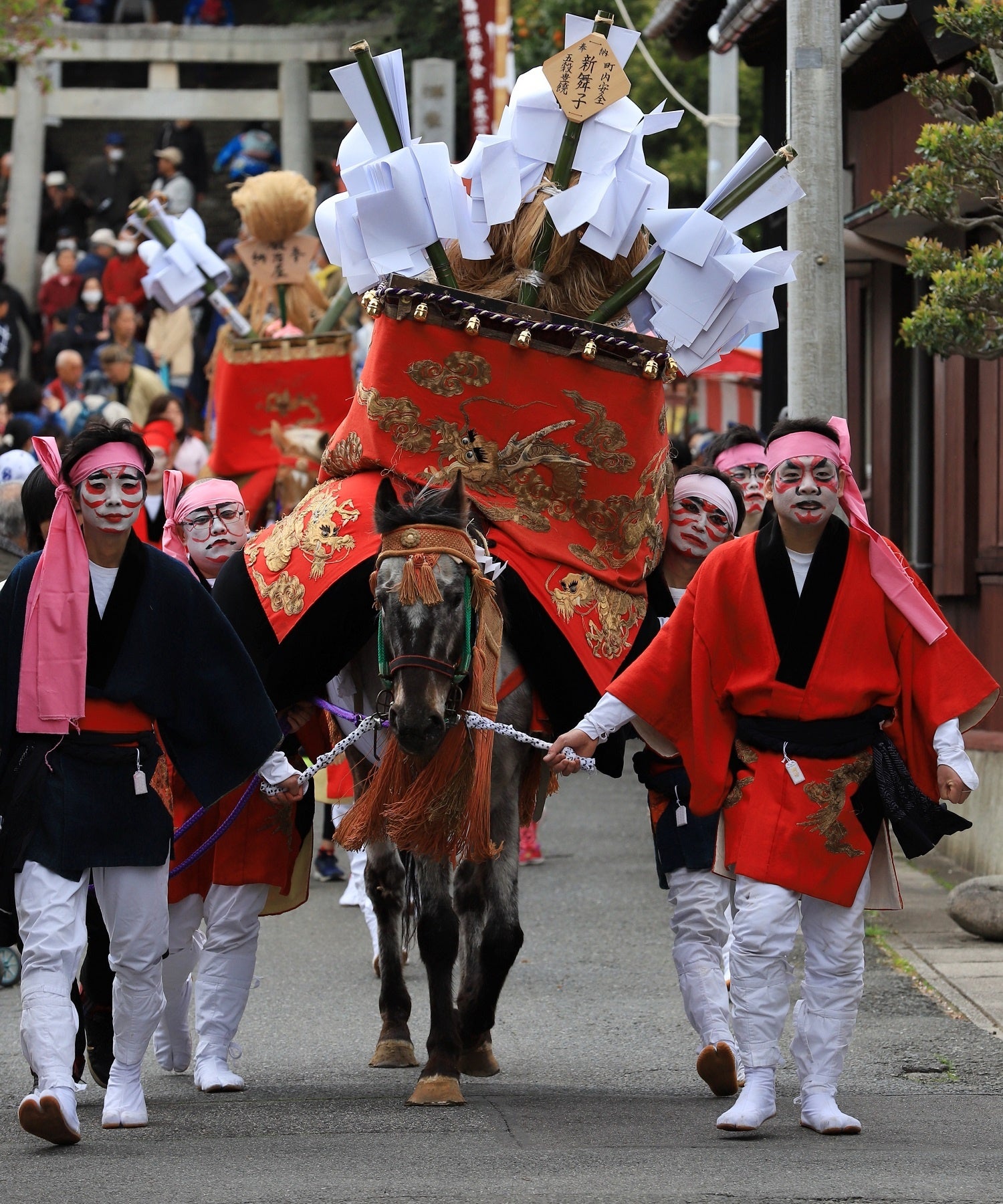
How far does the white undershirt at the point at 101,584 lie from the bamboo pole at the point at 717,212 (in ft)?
6.56

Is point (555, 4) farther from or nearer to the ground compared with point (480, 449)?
farther from the ground

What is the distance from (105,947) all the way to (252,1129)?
1040 millimetres

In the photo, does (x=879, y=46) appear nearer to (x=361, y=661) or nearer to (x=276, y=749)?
(x=361, y=661)

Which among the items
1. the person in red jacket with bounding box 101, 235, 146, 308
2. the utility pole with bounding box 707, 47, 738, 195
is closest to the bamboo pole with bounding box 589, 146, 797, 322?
the utility pole with bounding box 707, 47, 738, 195

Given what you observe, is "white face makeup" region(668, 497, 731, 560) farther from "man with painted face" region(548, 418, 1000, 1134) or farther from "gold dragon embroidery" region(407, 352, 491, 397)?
"man with painted face" region(548, 418, 1000, 1134)

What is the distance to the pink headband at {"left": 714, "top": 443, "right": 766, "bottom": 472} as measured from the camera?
822cm

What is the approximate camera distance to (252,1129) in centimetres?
617

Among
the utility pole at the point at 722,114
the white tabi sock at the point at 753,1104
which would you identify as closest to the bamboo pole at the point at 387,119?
the white tabi sock at the point at 753,1104

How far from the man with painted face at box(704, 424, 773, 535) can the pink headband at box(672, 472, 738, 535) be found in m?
0.45

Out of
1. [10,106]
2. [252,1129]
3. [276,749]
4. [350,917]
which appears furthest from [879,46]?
[10,106]

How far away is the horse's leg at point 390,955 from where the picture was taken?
7.27m

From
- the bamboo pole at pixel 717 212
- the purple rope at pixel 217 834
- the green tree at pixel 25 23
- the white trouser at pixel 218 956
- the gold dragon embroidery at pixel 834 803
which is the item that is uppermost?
the green tree at pixel 25 23

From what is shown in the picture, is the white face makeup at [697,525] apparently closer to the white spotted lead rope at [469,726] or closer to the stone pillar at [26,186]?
the white spotted lead rope at [469,726]

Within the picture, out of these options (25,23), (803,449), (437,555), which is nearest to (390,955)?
(437,555)
